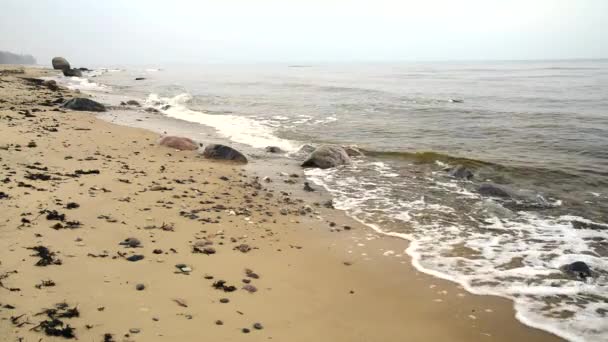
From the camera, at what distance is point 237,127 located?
20.6 metres

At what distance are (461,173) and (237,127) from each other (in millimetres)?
11823

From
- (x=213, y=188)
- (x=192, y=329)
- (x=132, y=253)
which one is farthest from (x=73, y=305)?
(x=213, y=188)

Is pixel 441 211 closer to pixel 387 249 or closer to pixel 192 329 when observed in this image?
pixel 387 249

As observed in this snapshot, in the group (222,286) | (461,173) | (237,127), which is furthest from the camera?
(237,127)

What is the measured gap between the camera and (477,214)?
29.8 feet

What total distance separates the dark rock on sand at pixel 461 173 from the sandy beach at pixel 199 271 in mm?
5051

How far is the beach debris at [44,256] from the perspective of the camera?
16.0 feet

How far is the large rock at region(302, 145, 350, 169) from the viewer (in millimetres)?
13070

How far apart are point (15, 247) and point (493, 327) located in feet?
19.9

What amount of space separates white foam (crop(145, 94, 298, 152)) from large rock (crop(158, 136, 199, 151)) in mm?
2713

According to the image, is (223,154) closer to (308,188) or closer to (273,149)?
(273,149)

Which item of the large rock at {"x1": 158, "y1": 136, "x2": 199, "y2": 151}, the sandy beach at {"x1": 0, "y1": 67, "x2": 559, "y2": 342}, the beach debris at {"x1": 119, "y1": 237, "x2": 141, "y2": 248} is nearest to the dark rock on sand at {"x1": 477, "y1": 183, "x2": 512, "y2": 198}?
the sandy beach at {"x1": 0, "y1": 67, "x2": 559, "y2": 342}

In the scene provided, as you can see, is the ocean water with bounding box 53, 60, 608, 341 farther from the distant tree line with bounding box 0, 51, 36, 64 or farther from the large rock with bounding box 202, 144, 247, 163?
the distant tree line with bounding box 0, 51, 36, 64

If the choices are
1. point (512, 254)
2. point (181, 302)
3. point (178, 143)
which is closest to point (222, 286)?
point (181, 302)
